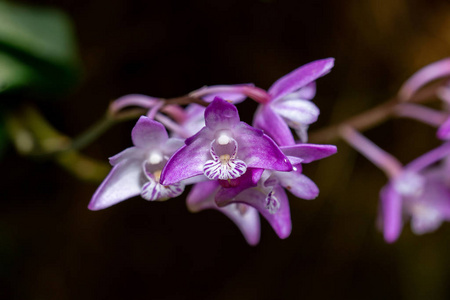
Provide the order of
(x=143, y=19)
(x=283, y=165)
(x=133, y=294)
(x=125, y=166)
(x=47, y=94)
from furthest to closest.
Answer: (x=133, y=294) < (x=143, y=19) < (x=47, y=94) < (x=125, y=166) < (x=283, y=165)

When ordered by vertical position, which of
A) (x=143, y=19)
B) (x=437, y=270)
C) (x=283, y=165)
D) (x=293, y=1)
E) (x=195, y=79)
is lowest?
(x=283, y=165)

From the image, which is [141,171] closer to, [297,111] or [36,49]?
[297,111]

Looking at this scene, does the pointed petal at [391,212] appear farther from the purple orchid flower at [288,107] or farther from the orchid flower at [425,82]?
the purple orchid flower at [288,107]

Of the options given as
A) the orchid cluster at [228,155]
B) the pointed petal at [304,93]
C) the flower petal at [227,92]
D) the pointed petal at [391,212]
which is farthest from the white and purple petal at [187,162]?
the pointed petal at [391,212]

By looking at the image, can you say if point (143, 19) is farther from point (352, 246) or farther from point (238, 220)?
point (352, 246)

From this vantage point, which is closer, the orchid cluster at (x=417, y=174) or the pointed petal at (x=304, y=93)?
the pointed petal at (x=304, y=93)

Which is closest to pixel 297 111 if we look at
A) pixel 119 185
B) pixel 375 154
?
pixel 119 185

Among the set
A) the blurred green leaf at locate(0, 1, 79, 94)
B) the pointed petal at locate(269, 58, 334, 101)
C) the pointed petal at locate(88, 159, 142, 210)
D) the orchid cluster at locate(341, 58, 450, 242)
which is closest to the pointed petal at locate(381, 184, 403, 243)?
the orchid cluster at locate(341, 58, 450, 242)

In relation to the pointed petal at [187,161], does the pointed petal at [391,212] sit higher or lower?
higher

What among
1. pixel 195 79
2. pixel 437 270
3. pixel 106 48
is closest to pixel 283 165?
pixel 195 79
